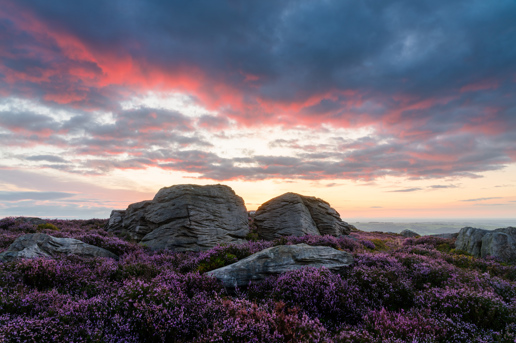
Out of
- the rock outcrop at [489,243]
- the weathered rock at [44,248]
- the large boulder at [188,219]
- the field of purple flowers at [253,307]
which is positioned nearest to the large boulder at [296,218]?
the large boulder at [188,219]

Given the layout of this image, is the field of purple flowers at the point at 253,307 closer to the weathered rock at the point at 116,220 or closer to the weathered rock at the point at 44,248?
the weathered rock at the point at 44,248

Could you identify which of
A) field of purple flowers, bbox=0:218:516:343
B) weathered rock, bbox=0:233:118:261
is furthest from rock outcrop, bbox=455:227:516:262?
weathered rock, bbox=0:233:118:261

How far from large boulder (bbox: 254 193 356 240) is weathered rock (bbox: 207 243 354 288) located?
924cm

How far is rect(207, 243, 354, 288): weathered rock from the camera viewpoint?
7.85 m

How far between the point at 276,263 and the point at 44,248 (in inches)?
412

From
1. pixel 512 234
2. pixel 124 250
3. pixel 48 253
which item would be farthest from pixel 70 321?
pixel 512 234

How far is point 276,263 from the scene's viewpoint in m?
8.30

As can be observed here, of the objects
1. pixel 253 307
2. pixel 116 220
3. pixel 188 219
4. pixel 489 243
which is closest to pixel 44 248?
pixel 188 219

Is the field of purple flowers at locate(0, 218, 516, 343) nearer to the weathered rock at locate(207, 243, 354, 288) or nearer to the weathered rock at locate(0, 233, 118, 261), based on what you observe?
the weathered rock at locate(207, 243, 354, 288)

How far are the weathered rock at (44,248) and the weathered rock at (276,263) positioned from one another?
7.42 metres

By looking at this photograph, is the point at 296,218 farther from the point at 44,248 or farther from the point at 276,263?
the point at 44,248

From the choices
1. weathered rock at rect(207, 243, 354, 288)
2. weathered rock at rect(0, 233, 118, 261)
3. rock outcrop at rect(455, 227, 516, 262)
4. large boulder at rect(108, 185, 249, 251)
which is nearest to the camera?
weathered rock at rect(207, 243, 354, 288)

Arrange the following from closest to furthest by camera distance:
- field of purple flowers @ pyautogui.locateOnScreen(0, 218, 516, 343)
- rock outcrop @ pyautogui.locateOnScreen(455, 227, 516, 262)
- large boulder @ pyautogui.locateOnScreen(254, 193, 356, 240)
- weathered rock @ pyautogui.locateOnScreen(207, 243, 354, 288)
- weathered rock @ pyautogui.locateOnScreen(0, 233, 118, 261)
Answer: field of purple flowers @ pyautogui.locateOnScreen(0, 218, 516, 343)
weathered rock @ pyautogui.locateOnScreen(207, 243, 354, 288)
weathered rock @ pyautogui.locateOnScreen(0, 233, 118, 261)
rock outcrop @ pyautogui.locateOnScreen(455, 227, 516, 262)
large boulder @ pyautogui.locateOnScreen(254, 193, 356, 240)

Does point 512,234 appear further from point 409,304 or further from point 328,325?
point 328,325
